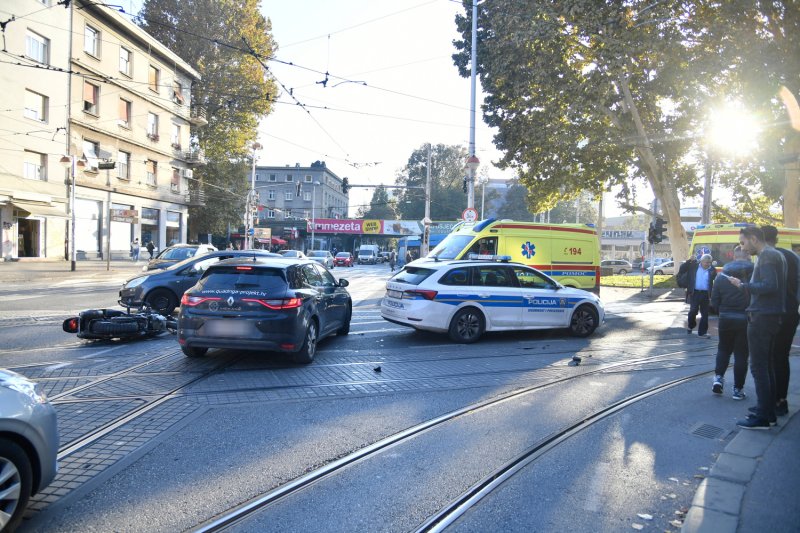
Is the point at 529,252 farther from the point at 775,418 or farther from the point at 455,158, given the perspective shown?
the point at 455,158

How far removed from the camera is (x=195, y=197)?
43.2m

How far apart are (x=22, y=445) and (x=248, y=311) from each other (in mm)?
4134

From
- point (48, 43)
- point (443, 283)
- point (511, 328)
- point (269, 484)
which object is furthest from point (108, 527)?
point (48, 43)

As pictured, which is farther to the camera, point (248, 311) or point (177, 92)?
point (177, 92)

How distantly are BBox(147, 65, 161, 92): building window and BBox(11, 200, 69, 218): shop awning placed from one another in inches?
445

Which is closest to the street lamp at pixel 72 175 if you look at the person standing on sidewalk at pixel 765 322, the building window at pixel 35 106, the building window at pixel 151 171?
the building window at pixel 35 106

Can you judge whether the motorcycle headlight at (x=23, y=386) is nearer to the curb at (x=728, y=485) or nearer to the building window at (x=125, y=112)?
the curb at (x=728, y=485)

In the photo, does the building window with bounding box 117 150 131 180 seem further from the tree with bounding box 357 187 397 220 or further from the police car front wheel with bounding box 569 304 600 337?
the tree with bounding box 357 187 397 220

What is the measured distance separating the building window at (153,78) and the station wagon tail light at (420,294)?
32.9m

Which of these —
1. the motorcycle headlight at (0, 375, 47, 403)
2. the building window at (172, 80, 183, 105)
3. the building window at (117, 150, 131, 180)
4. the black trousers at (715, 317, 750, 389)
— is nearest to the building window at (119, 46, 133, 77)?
the building window at (172, 80, 183, 105)

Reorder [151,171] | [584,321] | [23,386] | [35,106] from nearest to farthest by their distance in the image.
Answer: [23,386], [584,321], [35,106], [151,171]

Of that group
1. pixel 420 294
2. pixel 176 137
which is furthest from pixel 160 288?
pixel 176 137

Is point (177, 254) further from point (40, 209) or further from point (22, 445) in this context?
point (22, 445)

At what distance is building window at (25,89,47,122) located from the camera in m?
26.9
